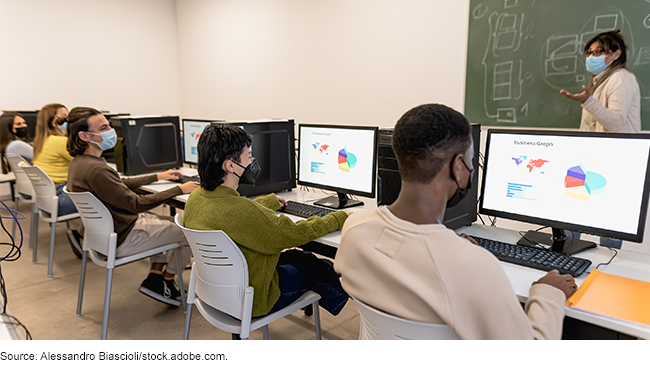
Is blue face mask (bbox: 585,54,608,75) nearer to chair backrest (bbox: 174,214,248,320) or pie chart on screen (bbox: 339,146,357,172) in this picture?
pie chart on screen (bbox: 339,146,357,172)

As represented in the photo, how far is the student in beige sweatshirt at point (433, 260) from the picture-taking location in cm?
86

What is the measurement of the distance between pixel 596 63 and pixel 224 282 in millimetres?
2556

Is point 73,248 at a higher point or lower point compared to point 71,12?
lower

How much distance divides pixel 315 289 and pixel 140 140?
2.19 m

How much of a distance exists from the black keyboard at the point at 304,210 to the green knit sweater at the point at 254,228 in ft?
1.09

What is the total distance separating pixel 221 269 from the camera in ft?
5.20

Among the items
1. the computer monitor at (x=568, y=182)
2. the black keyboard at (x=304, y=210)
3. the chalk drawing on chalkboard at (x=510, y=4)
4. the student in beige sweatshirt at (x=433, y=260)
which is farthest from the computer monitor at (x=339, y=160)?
the chalk drawing on chalkboard at (x=510, y=4)

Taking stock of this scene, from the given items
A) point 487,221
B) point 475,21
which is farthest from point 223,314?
point 475,21

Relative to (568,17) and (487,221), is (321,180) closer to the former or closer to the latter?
(487,221)

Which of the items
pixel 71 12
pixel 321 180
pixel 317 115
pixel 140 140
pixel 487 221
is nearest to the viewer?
pixel 487 221

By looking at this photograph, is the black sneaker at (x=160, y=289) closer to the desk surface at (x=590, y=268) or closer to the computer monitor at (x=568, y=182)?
the desk surface at (x=590, y=268)

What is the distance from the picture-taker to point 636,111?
2.71 m

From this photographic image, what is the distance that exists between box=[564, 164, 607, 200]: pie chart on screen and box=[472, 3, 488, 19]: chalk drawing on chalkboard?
2381mm

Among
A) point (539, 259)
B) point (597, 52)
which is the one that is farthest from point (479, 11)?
point (539, 259)
